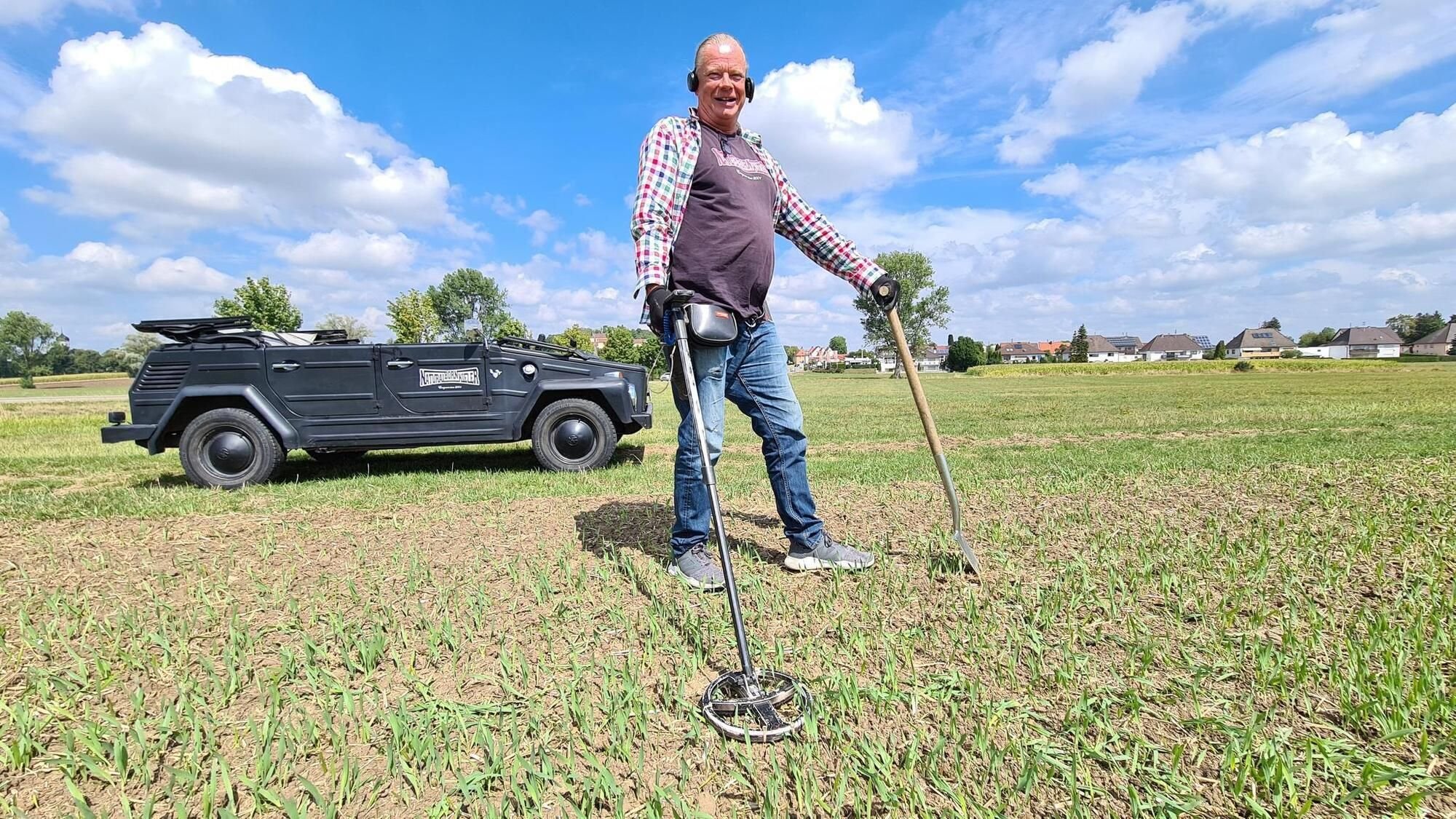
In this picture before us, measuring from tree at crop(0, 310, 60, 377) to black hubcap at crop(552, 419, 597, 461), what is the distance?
9967 centimetres

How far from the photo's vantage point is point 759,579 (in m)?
2.99

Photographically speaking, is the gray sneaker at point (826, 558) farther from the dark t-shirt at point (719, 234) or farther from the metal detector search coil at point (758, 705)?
the dark t-shirt at point (719, 234)

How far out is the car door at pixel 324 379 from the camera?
6.32m

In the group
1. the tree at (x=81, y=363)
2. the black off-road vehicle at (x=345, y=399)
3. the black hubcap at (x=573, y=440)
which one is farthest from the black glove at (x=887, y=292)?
the tree at (x=81, y=363)

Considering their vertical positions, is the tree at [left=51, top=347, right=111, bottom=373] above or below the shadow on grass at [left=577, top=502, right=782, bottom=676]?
above

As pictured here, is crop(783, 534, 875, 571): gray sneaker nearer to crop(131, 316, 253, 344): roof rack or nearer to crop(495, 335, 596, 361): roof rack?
crop(495, 335, 596, 361): roof rack

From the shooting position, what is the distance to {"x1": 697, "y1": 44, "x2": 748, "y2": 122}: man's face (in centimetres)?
285

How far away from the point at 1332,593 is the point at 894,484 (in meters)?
3.15

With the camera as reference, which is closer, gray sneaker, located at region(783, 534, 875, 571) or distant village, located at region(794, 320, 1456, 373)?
gray sneaker, located at region(783, 534, 875, 571)

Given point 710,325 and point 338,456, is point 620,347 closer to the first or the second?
point 338,456

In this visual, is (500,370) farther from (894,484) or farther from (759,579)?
(759,579)

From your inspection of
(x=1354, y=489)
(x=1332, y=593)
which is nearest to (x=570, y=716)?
(x=1332, y=593)

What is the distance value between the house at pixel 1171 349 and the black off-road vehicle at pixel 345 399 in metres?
128

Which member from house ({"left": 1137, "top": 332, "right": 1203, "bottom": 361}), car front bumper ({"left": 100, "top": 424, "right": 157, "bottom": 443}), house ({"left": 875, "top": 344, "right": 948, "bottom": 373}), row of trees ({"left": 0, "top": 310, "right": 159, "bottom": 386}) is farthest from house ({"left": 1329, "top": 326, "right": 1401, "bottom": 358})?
row of trees ({"left": 0, "top": 310, "right": 159, "bottom": 386})
